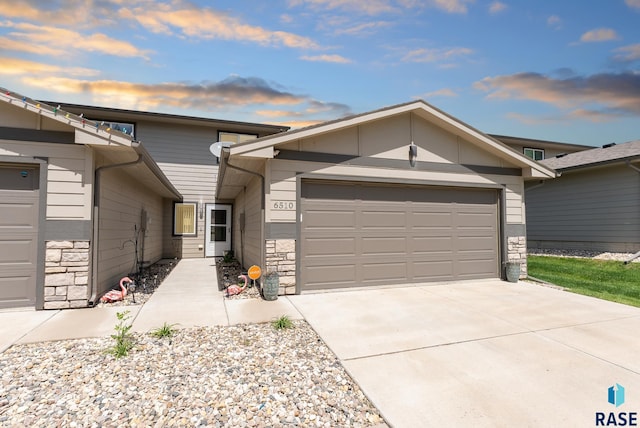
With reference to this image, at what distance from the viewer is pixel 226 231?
13.7 meters

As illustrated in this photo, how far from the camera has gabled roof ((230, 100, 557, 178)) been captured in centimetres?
613

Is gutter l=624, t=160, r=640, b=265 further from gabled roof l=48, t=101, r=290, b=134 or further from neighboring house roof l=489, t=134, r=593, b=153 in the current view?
gabled roof l=48, t=101, r=290, b=134

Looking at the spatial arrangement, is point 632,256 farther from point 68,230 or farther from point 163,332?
point 68,230

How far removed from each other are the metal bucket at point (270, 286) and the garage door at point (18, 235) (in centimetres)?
383

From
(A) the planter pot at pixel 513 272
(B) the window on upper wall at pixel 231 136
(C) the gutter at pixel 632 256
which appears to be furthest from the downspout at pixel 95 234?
(C) the gutter at pixel 632 256

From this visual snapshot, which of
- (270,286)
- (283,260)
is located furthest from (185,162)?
(270,286)

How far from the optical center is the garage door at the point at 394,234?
6836 millimetres

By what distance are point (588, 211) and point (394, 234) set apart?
10.5m

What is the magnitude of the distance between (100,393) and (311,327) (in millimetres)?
2552

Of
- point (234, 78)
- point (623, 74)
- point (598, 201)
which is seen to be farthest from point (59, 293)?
point (623, 74)

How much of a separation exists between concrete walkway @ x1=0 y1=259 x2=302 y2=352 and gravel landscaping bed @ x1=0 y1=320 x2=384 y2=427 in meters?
0.45

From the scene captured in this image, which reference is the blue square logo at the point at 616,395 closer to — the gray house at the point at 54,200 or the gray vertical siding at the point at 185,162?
the gray house at the point at 54,200

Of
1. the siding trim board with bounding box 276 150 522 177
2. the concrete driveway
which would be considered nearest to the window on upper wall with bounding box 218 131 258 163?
the siding trim board with bounding box 276 150 522 177

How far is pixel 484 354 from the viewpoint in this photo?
365 cm
